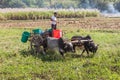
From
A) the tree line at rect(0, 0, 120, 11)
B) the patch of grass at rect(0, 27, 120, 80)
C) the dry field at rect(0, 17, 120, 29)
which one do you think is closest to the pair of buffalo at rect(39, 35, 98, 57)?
the patch of grass at rect(0, 27, 120, 80)

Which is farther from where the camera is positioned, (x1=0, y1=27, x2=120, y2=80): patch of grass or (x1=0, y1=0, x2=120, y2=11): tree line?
(x1=0, y1=0, x2=120, y2=11): tree line

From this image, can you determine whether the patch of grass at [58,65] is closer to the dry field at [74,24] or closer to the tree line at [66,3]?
the dry field at [74,24]

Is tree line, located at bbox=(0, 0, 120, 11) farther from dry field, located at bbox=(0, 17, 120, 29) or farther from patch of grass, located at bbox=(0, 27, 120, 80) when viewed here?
patch of grass, located at bbox=(0, 27, 120, 80)

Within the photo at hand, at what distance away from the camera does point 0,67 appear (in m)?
11.7

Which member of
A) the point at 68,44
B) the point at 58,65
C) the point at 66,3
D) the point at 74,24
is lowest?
the point at 66,3

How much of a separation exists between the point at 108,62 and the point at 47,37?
9.67 feet

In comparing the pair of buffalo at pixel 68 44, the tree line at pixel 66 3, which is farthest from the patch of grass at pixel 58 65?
the tree line at pixel 66 3

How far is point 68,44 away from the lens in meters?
12.8

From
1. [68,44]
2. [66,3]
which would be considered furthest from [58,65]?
[66,3]

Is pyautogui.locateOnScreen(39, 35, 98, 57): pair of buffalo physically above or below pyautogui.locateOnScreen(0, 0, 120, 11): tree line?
above

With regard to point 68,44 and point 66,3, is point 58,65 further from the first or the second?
point 66,3

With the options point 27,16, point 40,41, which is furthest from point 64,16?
point 40,41

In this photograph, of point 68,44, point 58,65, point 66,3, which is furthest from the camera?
point 66,3

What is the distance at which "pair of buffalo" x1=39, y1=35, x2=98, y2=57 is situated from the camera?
12812 mm
